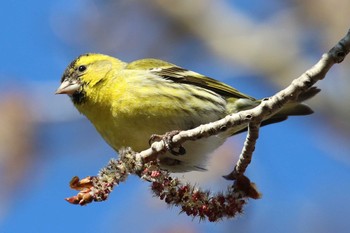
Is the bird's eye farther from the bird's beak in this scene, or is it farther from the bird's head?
the bird's beak

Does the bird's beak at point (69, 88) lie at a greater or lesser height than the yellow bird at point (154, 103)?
greater

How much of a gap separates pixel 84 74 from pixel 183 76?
70 cm

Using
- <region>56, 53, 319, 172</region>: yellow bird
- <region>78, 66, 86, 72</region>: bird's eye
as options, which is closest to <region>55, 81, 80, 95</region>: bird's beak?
<region>56, 53, 319, 172</region>: yellow bird

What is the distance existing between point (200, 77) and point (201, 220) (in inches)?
74.8

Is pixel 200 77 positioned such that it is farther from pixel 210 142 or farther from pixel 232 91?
pixel 210 142

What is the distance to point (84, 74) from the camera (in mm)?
4883

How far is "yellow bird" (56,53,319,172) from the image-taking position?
169 inches

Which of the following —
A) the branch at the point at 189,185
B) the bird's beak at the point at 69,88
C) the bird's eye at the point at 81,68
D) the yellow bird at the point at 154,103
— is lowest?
the branch at the point at 189,185

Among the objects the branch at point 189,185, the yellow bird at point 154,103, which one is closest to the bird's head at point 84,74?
the yellow bird at point 154,103

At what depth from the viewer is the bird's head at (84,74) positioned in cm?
473

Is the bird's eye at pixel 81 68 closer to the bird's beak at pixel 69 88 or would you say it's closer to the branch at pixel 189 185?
the bird's beak at pixel 69 88

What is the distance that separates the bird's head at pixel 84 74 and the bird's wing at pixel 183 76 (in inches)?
7.8

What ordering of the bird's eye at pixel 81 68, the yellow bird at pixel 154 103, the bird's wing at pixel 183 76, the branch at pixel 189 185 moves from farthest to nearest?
1. the bird's eye at pixel 81 68
2. the bird's wing at pixel 183 76
3. the yellow bird at pixel 154 103
4. the branch at pixel 189 185

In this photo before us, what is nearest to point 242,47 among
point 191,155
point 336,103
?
point 336,103
